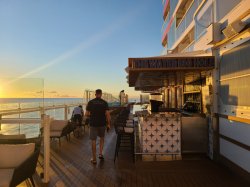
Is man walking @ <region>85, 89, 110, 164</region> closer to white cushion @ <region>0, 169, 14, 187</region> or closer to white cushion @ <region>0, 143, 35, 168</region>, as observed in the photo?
white cushion @ <region>0, 143, 35, 168</region>

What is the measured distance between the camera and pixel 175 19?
16.0m

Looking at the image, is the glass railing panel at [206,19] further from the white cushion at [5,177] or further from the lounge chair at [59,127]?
the white cushion at [5,177]

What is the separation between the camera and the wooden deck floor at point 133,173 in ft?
16.2

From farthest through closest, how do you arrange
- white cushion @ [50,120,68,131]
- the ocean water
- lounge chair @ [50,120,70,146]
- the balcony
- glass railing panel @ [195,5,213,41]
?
the balcony < white cushion @ [50,120,68,131] < lounge chair @ [50,120,70,146] < the ocean water < glass railing panel @ [195,5,213,41]

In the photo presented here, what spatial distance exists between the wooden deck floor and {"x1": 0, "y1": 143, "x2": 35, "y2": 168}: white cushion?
898 mm

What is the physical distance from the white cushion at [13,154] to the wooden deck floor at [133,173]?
2.95 ft

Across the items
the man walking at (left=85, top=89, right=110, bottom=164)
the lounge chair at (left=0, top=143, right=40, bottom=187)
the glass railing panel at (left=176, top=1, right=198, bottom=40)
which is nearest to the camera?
the lounge chair at (left=0, top=143, right=40, bottom=187)

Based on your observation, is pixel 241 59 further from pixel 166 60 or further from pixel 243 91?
pixel 166 60

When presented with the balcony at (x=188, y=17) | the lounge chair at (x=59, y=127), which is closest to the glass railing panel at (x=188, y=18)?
the balcony at (x=188, y=17)

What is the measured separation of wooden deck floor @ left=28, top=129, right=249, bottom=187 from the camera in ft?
16.2

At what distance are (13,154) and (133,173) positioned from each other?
96.6 inches

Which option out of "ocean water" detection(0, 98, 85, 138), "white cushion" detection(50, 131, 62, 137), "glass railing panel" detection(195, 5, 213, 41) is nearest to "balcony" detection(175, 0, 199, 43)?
"glass railing panel" detection(195, 5, 213, 41)

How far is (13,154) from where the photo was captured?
430 centimetres

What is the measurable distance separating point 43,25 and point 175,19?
791 cm
